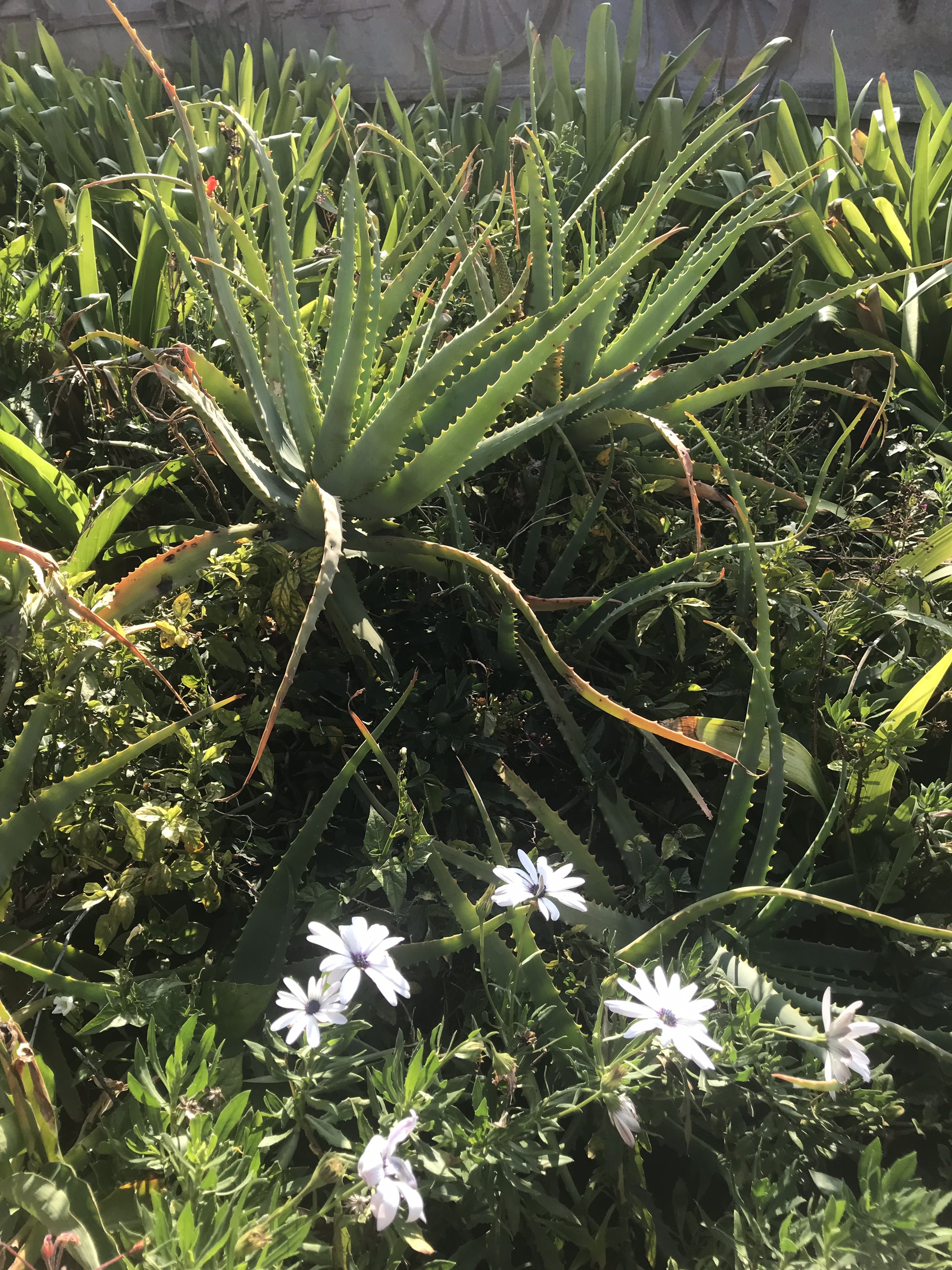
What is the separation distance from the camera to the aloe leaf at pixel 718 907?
2.25 feet

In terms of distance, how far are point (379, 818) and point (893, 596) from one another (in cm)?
86

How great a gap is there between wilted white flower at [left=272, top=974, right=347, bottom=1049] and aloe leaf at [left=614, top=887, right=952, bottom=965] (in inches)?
11.2

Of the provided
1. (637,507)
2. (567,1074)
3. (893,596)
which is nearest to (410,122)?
(637,507)

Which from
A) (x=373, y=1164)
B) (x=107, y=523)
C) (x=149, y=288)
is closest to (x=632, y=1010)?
(x=373, y=1164)

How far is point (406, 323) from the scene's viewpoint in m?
1.54

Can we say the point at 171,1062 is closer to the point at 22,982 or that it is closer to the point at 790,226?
the point at 22,982

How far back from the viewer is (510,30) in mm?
3615

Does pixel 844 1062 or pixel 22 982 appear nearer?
pixel 844 1062

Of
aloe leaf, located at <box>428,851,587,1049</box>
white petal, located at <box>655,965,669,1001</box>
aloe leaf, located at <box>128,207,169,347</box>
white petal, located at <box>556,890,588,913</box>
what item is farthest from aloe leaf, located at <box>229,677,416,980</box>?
aloe leaf, located at <box>128,207,169,347</box>

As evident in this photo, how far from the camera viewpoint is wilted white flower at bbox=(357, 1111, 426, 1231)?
518 millimetres

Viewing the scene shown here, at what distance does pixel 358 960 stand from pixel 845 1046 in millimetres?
411

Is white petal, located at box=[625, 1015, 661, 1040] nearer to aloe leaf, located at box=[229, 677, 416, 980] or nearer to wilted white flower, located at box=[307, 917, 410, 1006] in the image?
wilted white flower, located at box=[307, 917, 410, 1006]

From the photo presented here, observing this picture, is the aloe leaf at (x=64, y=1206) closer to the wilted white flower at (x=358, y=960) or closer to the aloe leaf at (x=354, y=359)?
the wilted white flower at (x=358, y=960)

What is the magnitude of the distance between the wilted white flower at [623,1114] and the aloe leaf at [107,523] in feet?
2.79
